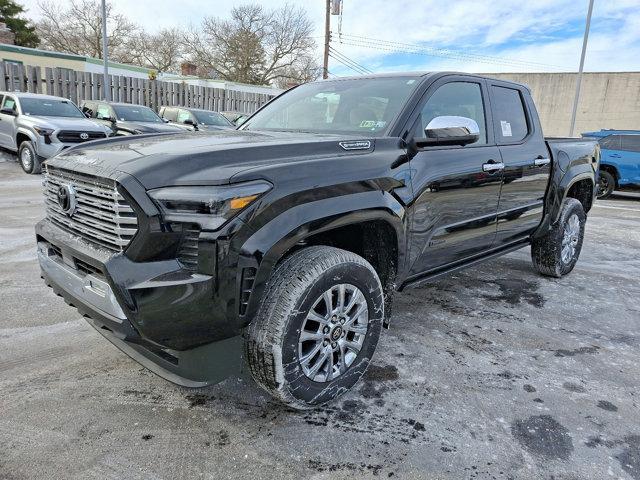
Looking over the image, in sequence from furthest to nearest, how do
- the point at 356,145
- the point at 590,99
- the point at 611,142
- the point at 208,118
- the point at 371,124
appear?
1. the point at 590,99
2. the point at 208,118
3. the point at 611,142
4. the point at 371,124
5. the point at 356,145

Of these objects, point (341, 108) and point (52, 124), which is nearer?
point (341, 108)

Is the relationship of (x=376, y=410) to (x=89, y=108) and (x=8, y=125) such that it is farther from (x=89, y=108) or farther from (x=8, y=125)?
(x=89, y=108)

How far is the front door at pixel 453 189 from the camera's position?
2.97m

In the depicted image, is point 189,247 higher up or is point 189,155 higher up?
point 189,155

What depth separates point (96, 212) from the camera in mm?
2170

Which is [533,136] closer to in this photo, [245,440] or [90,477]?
[245,440]

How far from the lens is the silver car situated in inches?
398

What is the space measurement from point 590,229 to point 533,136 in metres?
5.07

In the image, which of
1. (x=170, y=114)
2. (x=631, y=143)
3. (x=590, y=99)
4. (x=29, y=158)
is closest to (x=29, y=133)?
(x=29, y=158)

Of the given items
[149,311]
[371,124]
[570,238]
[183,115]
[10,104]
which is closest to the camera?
[149,311]

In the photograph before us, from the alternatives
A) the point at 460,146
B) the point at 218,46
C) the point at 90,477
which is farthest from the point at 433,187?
the point at 218,46

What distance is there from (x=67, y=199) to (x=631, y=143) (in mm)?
13904

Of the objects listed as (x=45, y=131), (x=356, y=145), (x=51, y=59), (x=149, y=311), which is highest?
(x=51, y=59)

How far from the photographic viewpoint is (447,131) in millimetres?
2822
